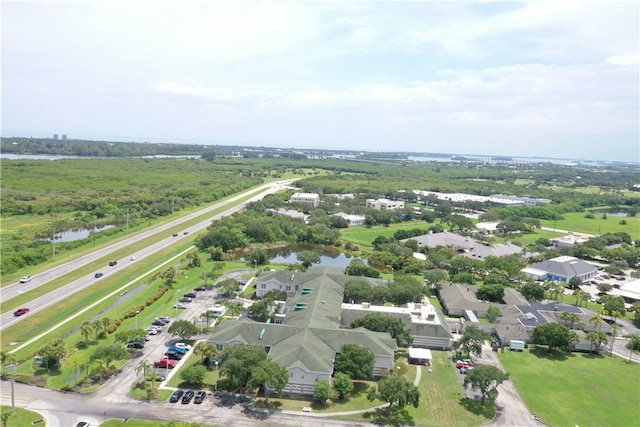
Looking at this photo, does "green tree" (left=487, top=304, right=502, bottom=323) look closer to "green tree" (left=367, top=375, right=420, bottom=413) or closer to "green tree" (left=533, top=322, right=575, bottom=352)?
"green tree" (left=533, top=322, right=575, bottom=352)

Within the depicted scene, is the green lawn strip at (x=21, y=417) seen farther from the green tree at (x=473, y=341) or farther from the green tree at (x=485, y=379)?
the green tree at (x=473, y=341)

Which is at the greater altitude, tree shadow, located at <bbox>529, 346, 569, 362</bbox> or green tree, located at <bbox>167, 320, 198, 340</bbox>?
green tree, located at <bbox>167, 320, 198, 340</bbox>

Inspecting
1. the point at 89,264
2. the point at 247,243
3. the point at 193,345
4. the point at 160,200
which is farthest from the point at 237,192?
the point at 193,345

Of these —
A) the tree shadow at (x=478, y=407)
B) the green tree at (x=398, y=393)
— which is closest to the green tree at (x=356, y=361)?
the green tree at (x=398, y=393)

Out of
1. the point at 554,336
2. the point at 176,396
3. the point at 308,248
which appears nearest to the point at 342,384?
the point at 176,396

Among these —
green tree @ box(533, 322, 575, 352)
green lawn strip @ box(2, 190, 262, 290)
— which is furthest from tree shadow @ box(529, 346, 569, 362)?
green lawn strip @ box(2, 190, 262, 290)

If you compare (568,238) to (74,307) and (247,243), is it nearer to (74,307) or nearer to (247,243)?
(247,243)
